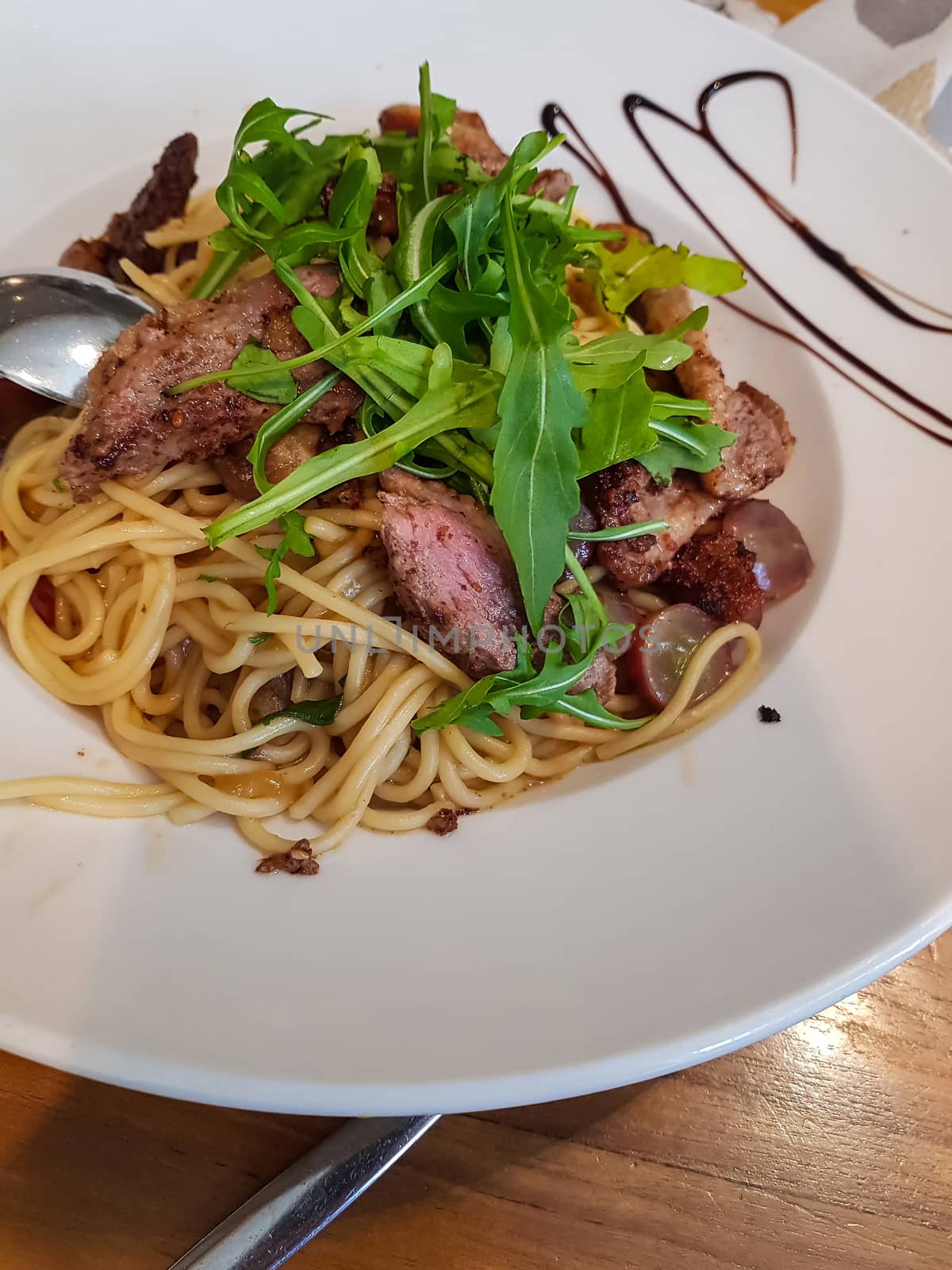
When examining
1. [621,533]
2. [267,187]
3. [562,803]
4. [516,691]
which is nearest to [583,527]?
[621,533]

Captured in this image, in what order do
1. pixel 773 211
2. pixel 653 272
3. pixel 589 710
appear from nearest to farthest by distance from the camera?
pixel 589 710
pixel 653 272
pixel 773 211

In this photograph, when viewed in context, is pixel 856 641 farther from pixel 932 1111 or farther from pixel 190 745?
pixel 190 745

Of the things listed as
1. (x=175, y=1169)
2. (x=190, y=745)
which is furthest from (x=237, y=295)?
(x=175, y=1169)

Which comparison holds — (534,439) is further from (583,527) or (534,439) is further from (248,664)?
(248,664)

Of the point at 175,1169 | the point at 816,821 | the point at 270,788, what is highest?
the point at 816,821

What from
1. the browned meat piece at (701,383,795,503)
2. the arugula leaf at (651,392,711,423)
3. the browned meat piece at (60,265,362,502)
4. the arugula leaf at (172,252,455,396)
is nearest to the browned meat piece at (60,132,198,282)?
the browned meat piece at (60,265,362,502)

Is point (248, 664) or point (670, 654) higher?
point (670, 654)

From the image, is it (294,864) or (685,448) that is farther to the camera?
(685,448)
